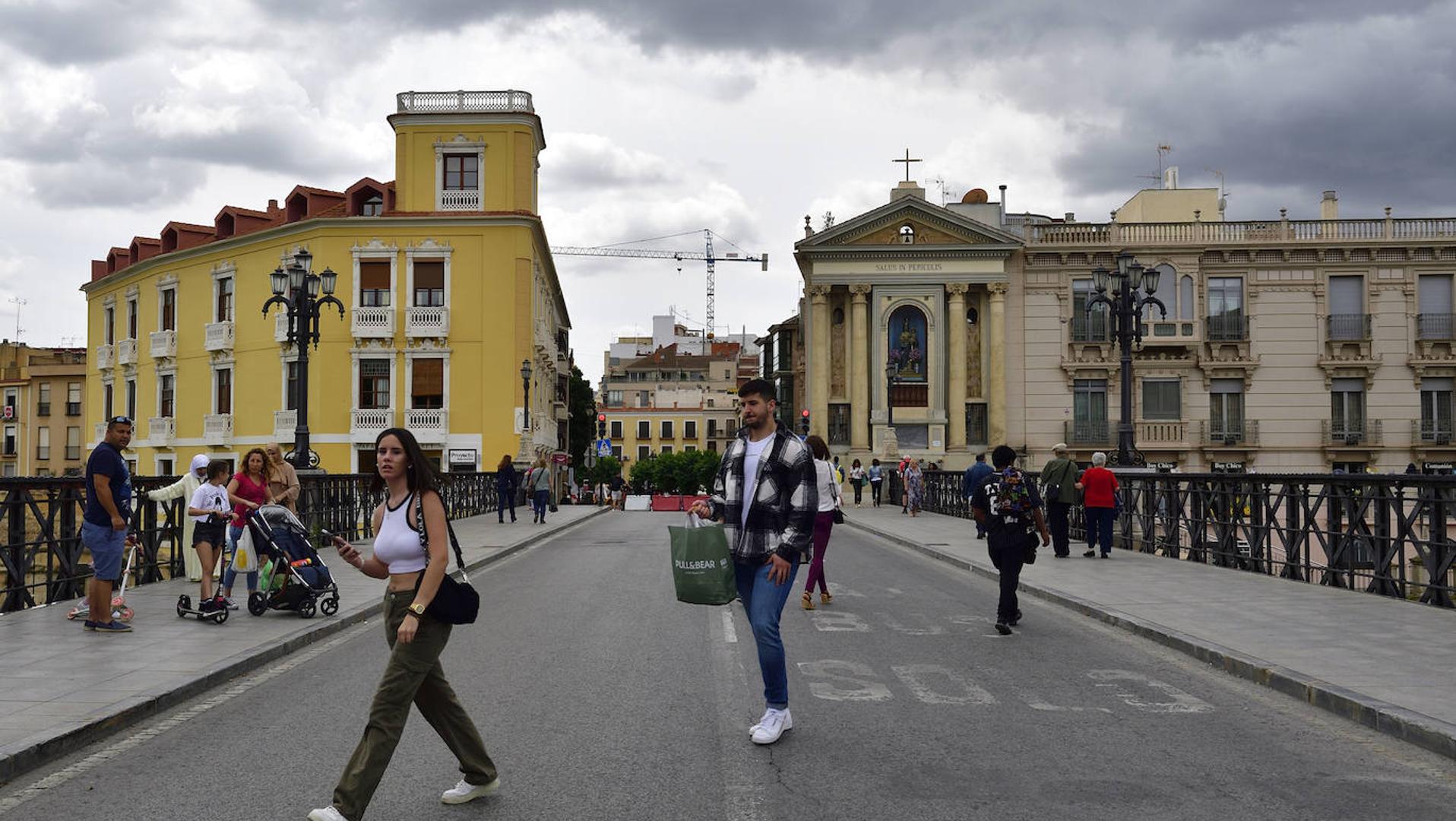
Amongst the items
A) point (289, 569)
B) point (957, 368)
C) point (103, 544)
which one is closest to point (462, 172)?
point (957, 368)

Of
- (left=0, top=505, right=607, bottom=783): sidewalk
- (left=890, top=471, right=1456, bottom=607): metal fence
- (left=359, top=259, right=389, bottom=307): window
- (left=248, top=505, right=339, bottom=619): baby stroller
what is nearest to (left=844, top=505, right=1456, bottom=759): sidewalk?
(left=890, top=471, right=1456, bottom=607): metal fence

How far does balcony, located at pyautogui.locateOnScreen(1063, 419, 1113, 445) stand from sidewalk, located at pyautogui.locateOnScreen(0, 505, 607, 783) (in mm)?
40446

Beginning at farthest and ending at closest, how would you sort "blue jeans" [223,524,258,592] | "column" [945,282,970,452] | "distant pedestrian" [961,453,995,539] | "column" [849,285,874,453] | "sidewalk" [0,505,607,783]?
"column" [849,285,874,453] → "column" [945,282,970,452] → "distant pedestrian" [961,453,995,539] → "blue jeans" [223,524,258,592] → "sidewalk" [0,505,607,783]

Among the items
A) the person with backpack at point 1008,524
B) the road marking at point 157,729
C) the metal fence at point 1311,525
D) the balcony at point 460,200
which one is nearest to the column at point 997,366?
the balcony at point 460,200

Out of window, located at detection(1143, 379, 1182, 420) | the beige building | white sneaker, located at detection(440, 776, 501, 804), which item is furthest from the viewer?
window, located at detection(1143, 379, 1182, 420)

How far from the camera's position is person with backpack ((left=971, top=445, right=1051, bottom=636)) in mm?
10477

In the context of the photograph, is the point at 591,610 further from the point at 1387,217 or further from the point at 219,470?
the point at 1387,217

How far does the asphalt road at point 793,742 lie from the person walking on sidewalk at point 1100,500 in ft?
25.3

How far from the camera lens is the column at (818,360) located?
50906 millimetres

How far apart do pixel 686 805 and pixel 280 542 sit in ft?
24.1

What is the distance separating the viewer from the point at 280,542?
1128 cm

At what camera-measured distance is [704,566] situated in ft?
20.7

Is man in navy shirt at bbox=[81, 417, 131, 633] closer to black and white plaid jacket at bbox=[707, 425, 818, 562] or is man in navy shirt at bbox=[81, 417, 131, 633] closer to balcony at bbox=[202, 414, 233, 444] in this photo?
black and white plaid jacket at bbox=[707, 425, 818, 562]

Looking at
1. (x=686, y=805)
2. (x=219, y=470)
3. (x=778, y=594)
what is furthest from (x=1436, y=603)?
(x=219, y=470)
